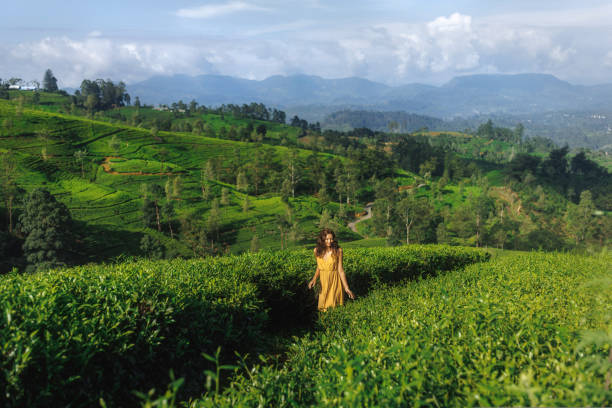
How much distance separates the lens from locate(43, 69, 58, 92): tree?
123500mm

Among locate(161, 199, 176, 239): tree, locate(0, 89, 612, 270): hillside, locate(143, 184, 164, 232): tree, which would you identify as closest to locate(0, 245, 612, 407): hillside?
locate(0, 89, 612, 270): hillside

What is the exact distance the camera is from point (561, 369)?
262 cm

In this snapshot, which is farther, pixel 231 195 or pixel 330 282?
pixel 231 195

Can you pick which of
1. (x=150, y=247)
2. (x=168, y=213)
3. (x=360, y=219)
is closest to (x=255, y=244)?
(x=150, y=247)

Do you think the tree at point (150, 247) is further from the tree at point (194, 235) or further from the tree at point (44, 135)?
the tree at point (44, 135)

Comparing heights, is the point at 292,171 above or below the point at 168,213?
above

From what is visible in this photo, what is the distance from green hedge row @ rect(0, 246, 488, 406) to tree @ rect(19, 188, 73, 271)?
3206cm

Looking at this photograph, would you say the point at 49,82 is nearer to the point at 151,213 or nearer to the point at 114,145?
the point at 114,145

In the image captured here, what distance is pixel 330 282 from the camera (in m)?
7.01

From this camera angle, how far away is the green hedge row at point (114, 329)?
2998mm

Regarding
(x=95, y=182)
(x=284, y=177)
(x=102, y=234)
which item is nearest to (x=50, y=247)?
(x=102, y=234)

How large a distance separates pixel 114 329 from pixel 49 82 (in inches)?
6190

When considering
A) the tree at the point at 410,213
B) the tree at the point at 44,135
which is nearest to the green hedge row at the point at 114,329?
the tree at the point at 410,213

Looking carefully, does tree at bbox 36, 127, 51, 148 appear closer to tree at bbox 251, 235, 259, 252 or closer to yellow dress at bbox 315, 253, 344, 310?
tree at bbox 251, 235, 259, 252
